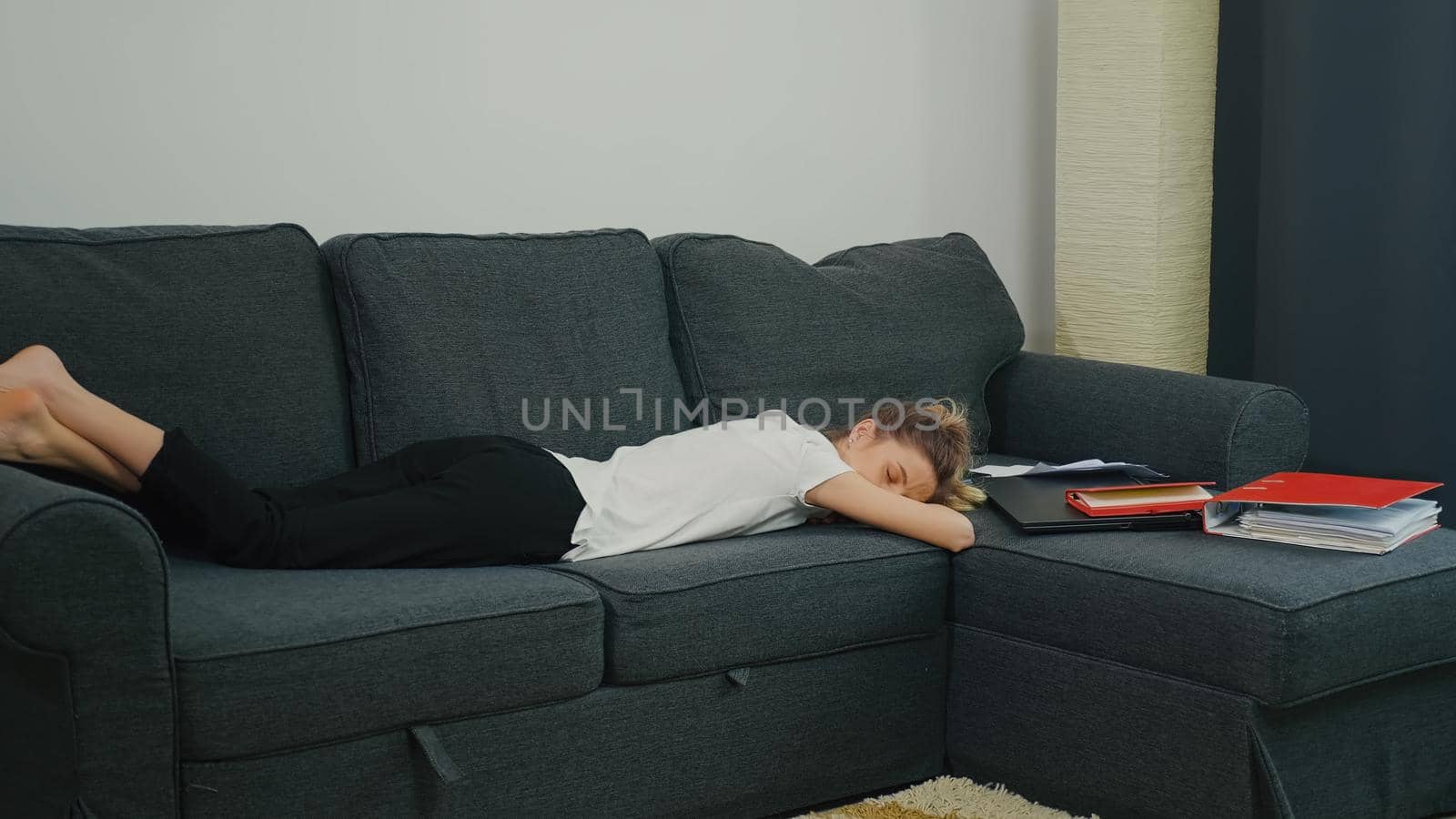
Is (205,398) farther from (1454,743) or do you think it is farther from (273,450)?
(1454,743)

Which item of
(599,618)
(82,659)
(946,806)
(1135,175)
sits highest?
(1135,175)

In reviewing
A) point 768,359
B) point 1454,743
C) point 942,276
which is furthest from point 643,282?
point 1454,743

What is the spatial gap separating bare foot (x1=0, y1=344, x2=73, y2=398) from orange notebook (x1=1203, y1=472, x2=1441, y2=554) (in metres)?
1.78

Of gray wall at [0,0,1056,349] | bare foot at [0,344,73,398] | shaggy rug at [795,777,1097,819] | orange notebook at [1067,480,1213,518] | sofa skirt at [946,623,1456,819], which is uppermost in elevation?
gray wall at [0,0,1056,349]

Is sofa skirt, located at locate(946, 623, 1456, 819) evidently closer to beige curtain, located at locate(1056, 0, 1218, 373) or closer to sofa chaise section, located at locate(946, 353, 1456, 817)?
sofa chaise section, located at locate(946, 353, 1456, 817)

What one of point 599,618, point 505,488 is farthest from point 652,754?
point 505,488

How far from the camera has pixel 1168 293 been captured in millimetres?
3355

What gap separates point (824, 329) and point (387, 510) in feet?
3.48

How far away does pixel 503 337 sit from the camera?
2477 mm

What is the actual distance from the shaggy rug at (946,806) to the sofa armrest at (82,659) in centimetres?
104

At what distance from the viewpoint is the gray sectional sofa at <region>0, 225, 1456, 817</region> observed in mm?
1653

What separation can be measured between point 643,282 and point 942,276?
724 millimetres

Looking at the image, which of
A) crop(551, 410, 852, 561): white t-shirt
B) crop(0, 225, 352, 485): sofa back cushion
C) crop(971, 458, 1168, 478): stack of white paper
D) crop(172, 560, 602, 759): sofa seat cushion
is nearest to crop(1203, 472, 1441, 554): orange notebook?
crop(971, 458, 1168, 478): stack of white paper

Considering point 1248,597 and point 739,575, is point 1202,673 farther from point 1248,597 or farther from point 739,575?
point 739,575
